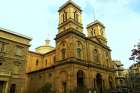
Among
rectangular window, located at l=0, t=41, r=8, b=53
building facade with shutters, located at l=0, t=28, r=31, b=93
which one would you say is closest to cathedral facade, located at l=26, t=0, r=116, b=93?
building facade with shutters, located at l=0, t=28, r=31, b=93

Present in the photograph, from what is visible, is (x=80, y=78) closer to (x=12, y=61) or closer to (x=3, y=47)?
(x=12, y=61)

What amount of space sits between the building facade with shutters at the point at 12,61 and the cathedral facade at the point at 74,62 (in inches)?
288

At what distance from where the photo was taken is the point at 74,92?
30.9m

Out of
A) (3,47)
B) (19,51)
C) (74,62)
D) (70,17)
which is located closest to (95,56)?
(74,62)

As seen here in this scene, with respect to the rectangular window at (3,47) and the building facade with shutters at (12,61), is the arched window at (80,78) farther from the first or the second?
the rectangular window at (3,47)

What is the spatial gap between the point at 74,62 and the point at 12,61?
38.4 feet

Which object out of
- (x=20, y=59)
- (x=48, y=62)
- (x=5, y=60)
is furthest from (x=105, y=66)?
(x=5, y=60)

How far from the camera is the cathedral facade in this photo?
3469 centimetres

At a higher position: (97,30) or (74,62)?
(97,30)

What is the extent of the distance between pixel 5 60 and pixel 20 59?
300 centimetres

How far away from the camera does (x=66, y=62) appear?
113 ft

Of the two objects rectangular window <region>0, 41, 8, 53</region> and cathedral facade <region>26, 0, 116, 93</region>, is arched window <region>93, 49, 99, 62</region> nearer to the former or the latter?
cathedral facade <region>26, 0, 116, 93</region>

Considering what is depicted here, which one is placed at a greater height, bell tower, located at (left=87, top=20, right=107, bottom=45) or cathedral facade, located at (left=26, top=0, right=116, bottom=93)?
bell tower, located at (left=87, top=20, right=107, bottom=45)

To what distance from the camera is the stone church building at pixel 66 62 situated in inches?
1209
